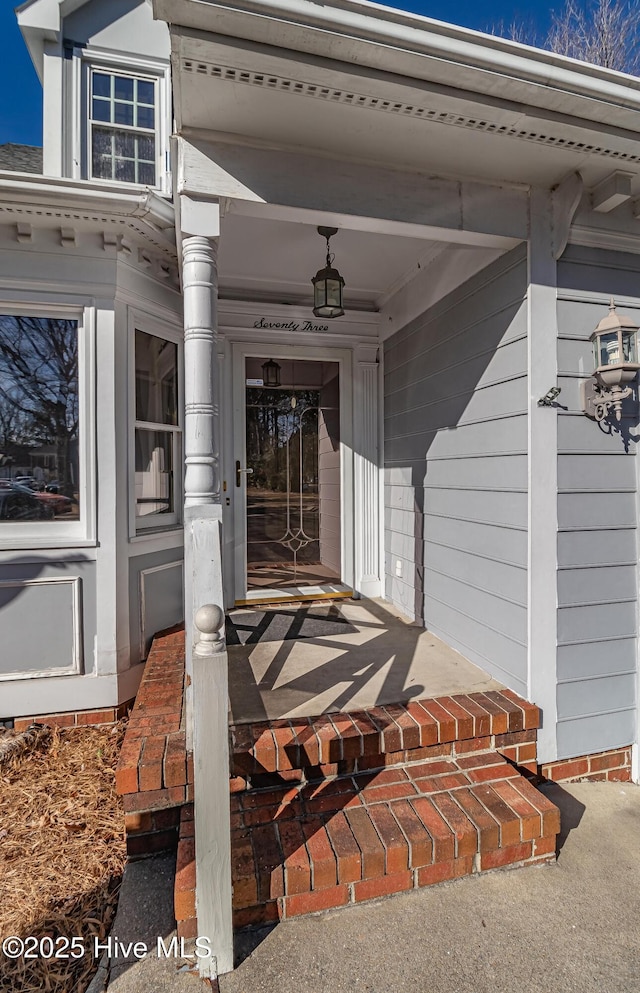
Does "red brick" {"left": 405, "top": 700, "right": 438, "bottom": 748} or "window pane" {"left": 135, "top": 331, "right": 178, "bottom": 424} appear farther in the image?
"window pane" {"left": 135, "top": 331, "right": 178, "bottom": 424}

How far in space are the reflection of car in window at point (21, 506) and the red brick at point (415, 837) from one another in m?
2.36

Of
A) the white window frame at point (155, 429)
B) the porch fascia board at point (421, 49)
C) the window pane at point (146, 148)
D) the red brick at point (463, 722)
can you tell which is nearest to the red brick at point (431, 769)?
the red brick at point (463, 722)

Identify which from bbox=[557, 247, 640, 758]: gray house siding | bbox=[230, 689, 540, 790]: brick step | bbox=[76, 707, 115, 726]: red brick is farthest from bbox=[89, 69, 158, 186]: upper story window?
bbox=[230, 689, 540, 790]: brick step

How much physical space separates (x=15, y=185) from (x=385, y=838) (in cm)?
318

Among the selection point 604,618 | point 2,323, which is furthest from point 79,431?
point 604,618

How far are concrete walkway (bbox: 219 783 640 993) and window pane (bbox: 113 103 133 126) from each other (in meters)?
4.15

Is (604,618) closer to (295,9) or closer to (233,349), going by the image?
(295,9)

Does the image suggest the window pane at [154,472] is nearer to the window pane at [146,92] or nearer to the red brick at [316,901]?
the window pane at [146,92]

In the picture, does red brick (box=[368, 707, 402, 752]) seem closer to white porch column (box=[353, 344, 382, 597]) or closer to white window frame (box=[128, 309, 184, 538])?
white window frame (box=[128, 309, 184, 538])

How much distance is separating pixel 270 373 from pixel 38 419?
166cm

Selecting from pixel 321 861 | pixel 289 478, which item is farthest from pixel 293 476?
pixel 321 861

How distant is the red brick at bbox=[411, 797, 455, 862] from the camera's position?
67.5 inches

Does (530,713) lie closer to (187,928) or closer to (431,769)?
(431,769)

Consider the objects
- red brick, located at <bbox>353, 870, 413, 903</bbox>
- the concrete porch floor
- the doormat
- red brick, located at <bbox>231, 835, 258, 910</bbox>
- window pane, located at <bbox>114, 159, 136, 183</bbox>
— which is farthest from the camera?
window pane, located at <bbox>114, 159, 136, 183</bbox>
